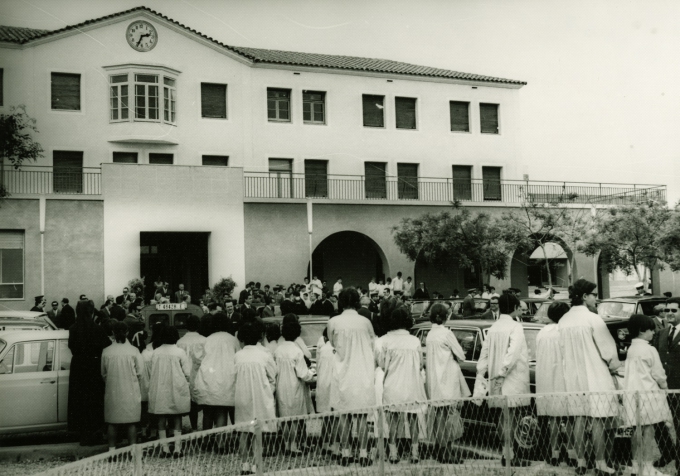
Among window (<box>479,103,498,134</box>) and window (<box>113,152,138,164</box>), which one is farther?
window (<box>479,103,498,134</box>)

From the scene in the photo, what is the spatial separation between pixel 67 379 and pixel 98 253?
1602 centimetres

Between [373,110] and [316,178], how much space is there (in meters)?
4.09

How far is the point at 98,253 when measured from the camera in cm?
2455

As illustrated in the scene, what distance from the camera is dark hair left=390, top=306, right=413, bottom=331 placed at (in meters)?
7.79

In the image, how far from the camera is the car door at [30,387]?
8.98 m

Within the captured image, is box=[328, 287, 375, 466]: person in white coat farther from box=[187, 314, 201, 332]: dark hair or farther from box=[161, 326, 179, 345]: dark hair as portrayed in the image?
Answer: box=[187, 314, 201, 332]: dark hair

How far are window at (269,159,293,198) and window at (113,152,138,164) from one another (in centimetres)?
521

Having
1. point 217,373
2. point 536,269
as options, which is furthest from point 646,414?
point 536,269

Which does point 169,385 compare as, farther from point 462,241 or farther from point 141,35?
point 141,35

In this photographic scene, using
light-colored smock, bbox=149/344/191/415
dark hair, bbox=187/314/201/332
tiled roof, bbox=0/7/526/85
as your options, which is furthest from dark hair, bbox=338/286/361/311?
tiled roof, bbox=0/7/526/85

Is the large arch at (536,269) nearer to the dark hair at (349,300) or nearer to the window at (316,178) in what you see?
the window at (316,178)

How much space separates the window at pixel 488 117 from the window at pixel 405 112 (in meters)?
3.34

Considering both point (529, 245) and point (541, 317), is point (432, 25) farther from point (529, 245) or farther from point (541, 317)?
point (529, 245)

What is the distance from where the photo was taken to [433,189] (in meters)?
31.9
